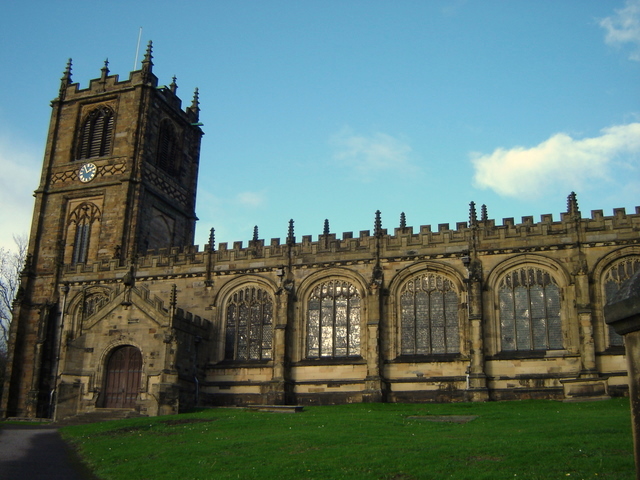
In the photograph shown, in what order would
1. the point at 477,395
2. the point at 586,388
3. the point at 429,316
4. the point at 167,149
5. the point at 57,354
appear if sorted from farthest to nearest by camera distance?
the point at 167,149 → the point at 57,354 → the point at 429,316 → the point at 477,395 → the point at 586,388

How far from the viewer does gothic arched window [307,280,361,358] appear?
3712cm

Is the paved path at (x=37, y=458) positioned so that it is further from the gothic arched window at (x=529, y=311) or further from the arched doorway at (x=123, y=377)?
the gothic arched window at (x=529, y=311)

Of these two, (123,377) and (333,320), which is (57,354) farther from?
(333,320)

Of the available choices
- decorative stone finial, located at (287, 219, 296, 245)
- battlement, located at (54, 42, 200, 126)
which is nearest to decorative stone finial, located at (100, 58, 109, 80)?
battlement, located at (54, 42, 200, 126)

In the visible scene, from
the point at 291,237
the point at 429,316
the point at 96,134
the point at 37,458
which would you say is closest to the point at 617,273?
the point at 429,316

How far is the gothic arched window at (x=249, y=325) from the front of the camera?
3866 cm

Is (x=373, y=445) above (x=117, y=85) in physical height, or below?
below

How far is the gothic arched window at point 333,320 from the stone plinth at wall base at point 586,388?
1102cm

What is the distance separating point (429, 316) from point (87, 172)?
27464 millimetres

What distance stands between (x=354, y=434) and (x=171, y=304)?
667 inches

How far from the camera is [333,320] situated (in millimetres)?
37531

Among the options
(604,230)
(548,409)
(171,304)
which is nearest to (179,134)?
(171,304)

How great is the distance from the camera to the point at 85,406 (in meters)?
35.7

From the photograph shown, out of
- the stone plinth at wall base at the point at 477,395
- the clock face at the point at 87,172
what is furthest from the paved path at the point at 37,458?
the clock face at the point at 87,172
